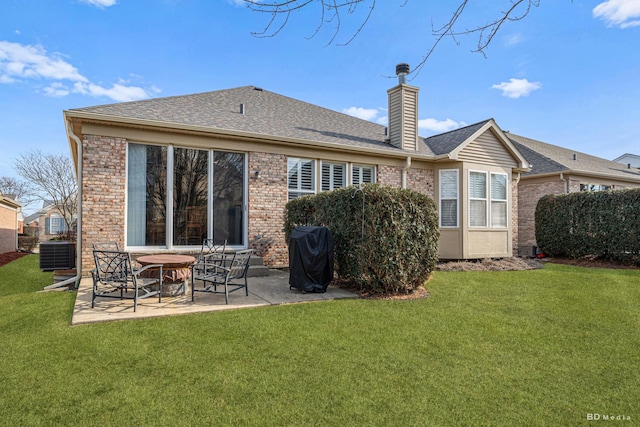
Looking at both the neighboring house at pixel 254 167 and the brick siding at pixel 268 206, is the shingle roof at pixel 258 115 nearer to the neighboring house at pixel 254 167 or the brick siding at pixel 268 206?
the neighboring house at pixel 254 167

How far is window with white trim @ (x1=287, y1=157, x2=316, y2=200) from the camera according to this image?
950 cm

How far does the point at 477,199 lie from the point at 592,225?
147 inches

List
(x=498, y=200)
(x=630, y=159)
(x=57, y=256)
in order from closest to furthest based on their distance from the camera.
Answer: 1. (x=57, y=256)
2. (x=498, y=200)
3. (x=630, y=159)

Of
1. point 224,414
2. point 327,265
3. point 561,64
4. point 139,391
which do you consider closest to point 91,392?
point 139,391

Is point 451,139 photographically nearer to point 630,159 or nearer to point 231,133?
point 231,133

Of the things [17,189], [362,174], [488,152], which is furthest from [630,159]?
[17,189]

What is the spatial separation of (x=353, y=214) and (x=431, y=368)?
11.3 feet

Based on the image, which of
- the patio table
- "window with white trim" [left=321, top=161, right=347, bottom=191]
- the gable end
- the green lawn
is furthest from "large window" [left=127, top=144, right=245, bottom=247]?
the gable end

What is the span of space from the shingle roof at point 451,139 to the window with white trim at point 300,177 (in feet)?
14.4

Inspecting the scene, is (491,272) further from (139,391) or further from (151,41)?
(151,41)

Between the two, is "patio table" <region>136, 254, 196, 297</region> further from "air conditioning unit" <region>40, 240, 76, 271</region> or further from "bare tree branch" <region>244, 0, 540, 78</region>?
"air conditioning unit" <region>40, 240, 76, 271</region>

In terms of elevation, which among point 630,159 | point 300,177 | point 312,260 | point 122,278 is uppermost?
point 630,159

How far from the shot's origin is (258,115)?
10273mm

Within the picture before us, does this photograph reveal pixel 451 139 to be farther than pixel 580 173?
No
